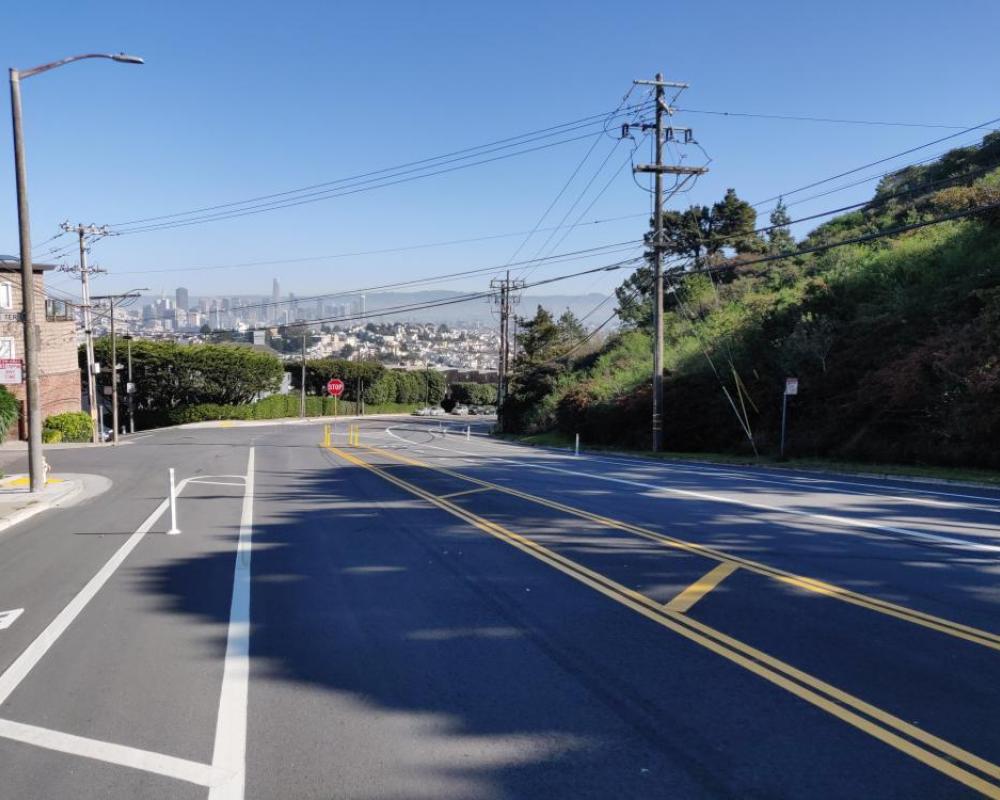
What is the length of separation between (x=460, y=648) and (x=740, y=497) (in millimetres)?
10303

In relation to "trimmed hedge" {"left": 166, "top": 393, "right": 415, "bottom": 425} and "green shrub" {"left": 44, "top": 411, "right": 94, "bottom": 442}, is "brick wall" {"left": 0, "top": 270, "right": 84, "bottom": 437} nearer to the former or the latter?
"green shrub" {"left": 44, "top": 411, "right": 94, "bottom": 442}

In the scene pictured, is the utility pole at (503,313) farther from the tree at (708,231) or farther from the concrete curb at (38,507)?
the concrete curb at (38,507)

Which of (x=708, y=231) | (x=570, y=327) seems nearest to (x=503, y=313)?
(x=708, y=231)

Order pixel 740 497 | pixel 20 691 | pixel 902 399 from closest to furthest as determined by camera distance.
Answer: pixel 20 691, pixel 740 497, pixel 902 399

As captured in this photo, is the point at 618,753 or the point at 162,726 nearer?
the point at 618,753

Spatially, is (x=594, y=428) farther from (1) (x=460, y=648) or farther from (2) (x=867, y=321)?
(1) (x=460, y=648)

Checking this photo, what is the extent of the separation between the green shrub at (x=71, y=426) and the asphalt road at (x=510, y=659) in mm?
37201

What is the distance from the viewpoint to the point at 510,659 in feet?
20.0

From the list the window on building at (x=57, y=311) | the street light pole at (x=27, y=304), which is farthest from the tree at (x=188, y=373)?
the street light pole at (x=27, y=304)

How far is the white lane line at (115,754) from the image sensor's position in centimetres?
445

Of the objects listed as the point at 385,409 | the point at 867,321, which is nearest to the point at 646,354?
the point at 867,321

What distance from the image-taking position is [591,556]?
9688 millimetres

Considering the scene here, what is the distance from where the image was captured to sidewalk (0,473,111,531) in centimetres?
1535

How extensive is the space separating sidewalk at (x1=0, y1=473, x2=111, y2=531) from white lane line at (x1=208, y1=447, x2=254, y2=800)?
833 cm
